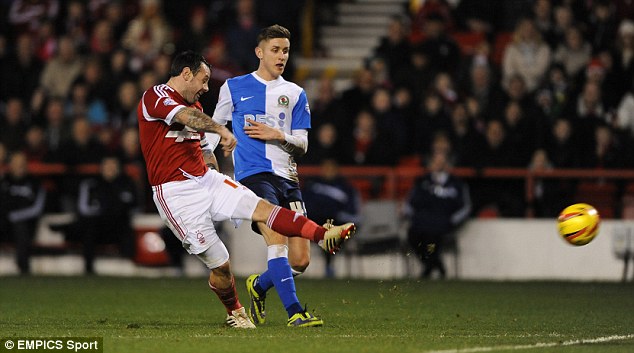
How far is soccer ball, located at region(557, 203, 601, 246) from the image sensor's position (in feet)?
35.6

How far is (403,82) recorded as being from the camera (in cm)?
1934

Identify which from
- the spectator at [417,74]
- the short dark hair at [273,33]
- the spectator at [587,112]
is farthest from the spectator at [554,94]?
the short dark hair at [273,33]

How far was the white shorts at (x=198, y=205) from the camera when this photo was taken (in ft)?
31.4

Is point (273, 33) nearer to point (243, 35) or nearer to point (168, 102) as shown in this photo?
point (168, 102)

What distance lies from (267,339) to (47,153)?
11.1 m

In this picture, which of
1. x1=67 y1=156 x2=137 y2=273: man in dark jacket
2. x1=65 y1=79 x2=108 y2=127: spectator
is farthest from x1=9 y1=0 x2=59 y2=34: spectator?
x1=67 y1=156 x2=137 y2=273: man in dark jacket

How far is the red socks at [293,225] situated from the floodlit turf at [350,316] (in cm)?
72

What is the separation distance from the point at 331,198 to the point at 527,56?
3.78 m

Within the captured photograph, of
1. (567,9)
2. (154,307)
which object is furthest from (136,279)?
(567,9)

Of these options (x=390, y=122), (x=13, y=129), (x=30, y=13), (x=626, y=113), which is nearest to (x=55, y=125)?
(x=13, y=129)

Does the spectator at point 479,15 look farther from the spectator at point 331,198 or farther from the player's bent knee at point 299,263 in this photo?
the player's bent knee at point 299,263

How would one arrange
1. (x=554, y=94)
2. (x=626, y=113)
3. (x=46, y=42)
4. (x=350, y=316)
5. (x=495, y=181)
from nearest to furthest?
1. (x=350, y=316)
2. (x=495, y=181)
3. (x=626, y=113)
4. (x=554, y=94)
5. (x=46, y=42)

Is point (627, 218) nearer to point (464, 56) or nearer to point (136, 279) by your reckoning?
point (464, 56)

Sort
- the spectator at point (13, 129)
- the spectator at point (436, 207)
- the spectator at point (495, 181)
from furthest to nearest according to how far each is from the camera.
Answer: the spectator at point (13, 129) < the spectator at point (495, 181) < the spectator at point (436, 207)
